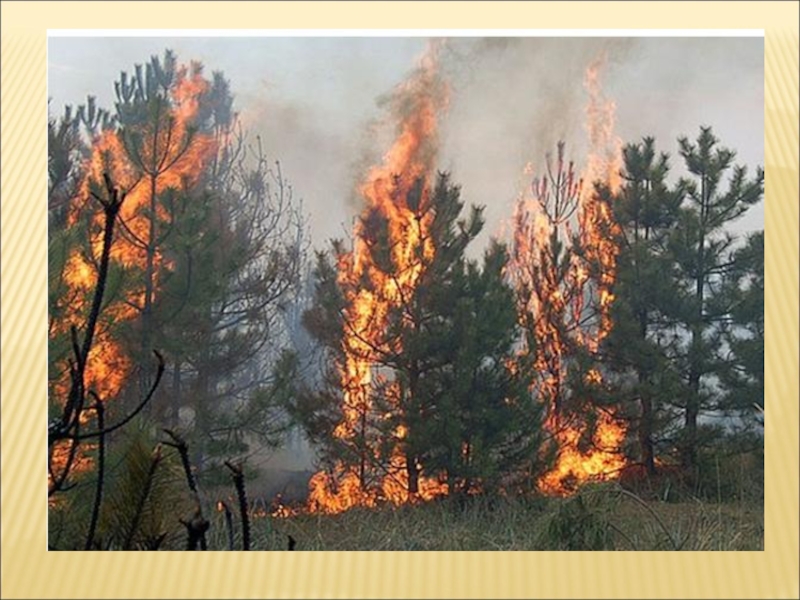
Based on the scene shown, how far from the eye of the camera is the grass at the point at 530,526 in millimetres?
6133

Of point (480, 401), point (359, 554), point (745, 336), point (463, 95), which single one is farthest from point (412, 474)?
point (463, 95)

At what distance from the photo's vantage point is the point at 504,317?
21.9 ft

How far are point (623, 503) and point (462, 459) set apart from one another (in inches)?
35.2

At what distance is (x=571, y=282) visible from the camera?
22.4 ft

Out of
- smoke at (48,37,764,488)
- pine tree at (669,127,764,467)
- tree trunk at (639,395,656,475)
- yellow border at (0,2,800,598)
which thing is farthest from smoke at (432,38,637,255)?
tree trunk at (639,395,656,475)

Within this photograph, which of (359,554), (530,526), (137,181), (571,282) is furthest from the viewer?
(571,282)

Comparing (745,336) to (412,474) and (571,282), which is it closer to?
(571,282)

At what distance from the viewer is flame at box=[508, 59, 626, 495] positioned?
22.0 feet

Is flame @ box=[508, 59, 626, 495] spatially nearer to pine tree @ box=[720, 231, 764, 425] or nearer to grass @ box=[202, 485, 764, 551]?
grass @ box=[202, 485, 764, 551]

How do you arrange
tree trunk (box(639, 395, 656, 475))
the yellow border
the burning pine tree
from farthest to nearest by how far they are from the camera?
1. tree trunk (box(639, 395, 656, 475))
2. the burning pine tree
3. the yellow border

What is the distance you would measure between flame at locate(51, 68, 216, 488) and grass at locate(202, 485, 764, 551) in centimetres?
106

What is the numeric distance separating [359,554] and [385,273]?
1712mm

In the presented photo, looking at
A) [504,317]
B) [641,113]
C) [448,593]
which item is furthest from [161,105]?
[448,593]

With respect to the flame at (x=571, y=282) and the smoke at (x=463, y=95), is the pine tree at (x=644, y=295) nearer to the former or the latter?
the flame at (x=571, y=282)
